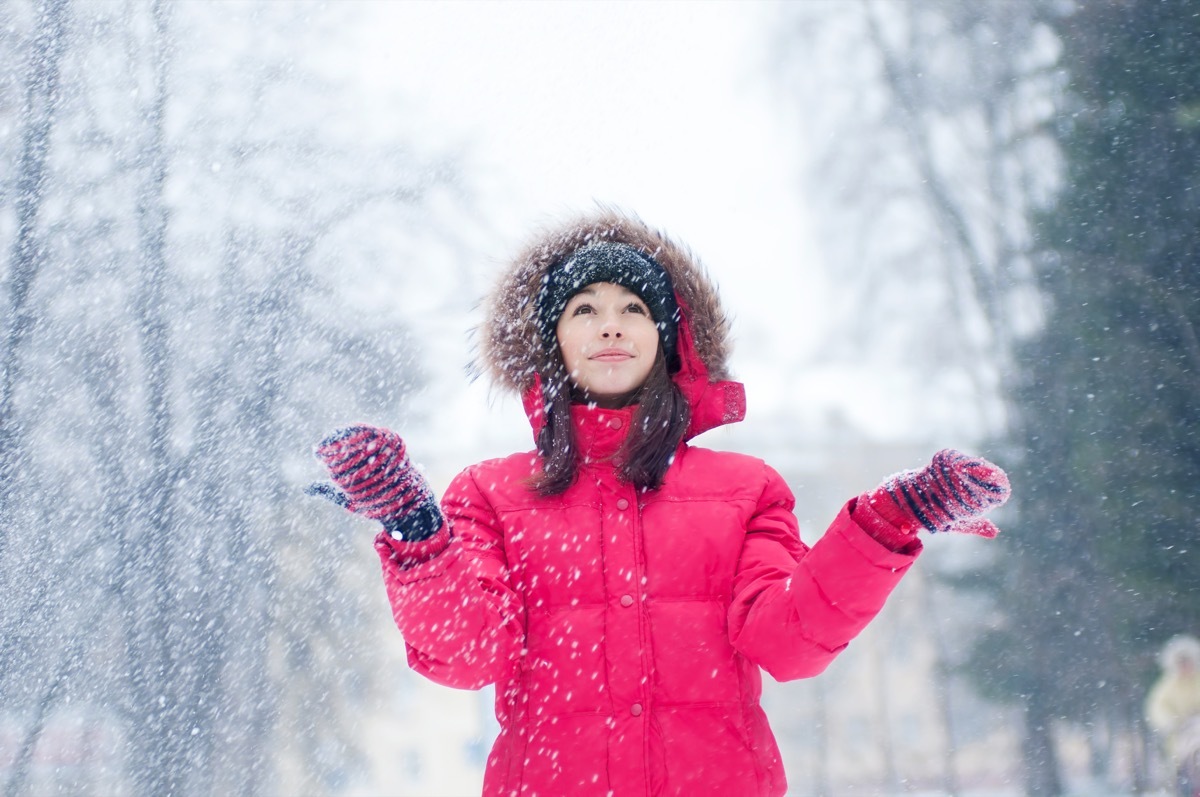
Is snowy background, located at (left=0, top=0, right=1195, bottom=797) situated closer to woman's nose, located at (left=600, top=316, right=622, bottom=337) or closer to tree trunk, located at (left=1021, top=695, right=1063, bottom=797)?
tree trunk, located at (left=1021, top=695, right=1063, bottom=797)

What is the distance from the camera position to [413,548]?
1.14 m

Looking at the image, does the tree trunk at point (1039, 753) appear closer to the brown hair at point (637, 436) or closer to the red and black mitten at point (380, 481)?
the brown hair at point (637, 436)

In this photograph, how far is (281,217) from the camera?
777cm

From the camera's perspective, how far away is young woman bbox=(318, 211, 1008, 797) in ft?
3.75

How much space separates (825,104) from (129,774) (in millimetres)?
8192

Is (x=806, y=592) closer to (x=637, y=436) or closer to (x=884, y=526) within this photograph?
(x=884, y=526)

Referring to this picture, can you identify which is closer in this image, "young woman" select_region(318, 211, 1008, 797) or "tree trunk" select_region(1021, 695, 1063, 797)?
"young woman" select_region(318, 211, 1008, 797)

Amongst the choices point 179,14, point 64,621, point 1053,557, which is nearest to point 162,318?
point 64,621

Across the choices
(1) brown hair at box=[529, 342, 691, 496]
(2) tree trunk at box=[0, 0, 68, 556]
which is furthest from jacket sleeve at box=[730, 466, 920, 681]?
(2) tree trunk at box=[0, 0, 68, 556]

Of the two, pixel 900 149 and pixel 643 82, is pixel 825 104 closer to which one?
pixel 900 149

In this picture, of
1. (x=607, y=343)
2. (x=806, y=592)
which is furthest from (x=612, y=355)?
(x=806, y=592)

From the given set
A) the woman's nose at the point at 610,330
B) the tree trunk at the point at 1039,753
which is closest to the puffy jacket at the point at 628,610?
the woman's nose at the point at 610,330

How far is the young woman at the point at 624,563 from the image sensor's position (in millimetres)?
1142

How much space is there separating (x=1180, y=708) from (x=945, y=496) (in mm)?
6755
